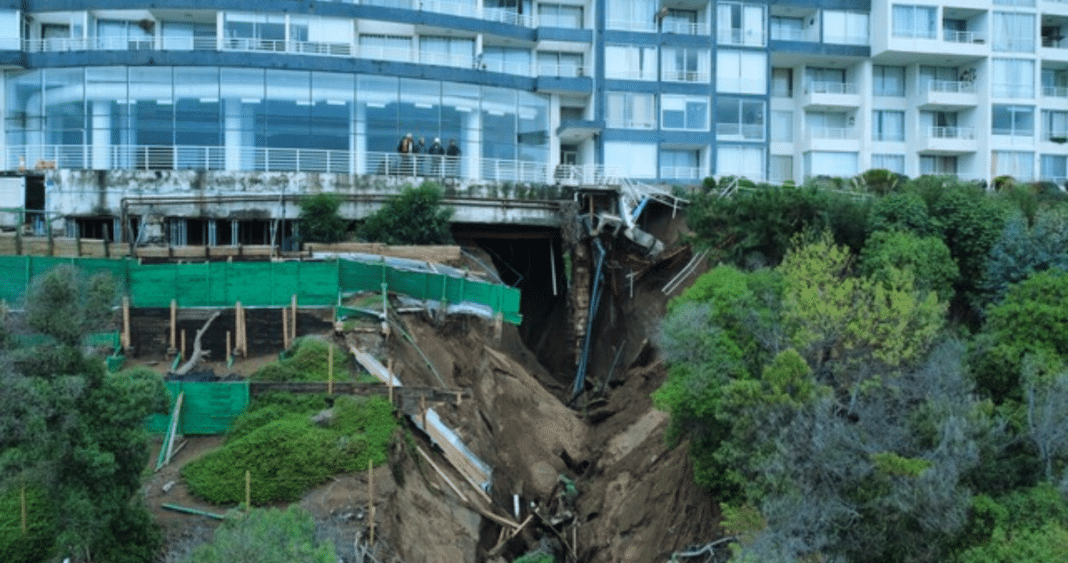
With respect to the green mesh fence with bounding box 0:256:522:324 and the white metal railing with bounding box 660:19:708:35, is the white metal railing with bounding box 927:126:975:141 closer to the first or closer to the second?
the white metal railing with bounding box 660:19:708:35

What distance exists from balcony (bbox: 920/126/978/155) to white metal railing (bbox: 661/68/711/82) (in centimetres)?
1275

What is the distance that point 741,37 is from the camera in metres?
55.1

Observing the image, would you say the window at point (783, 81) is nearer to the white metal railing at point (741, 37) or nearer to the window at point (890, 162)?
the white metal railing at point (741, 37)

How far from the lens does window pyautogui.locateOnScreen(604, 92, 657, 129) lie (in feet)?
173

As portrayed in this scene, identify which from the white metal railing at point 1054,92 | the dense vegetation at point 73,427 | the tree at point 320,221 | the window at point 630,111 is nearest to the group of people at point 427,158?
the tree at point 320,221

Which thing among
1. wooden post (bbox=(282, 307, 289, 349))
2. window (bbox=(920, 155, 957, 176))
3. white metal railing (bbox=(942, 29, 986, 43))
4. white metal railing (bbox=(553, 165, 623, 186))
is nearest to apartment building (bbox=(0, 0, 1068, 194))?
window (bbox=(920, 155, 957, 176))

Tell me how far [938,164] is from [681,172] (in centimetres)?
1508

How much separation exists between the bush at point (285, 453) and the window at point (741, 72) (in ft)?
99.6

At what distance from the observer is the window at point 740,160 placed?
178 feet

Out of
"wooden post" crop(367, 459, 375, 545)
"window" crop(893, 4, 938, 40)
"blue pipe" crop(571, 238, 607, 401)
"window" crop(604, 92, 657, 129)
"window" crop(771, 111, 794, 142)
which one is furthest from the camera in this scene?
"window" crop(771, 111, 794, 142)

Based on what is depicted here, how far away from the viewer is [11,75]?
47531 mm

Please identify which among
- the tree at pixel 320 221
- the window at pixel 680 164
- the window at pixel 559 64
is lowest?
the tree at pixel 320 221

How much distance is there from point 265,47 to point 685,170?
19.9m

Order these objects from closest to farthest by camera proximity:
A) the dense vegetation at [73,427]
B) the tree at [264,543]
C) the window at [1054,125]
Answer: the tree at [264,543] < the dense vegetation at [73,427] < the window at [1054,125]
